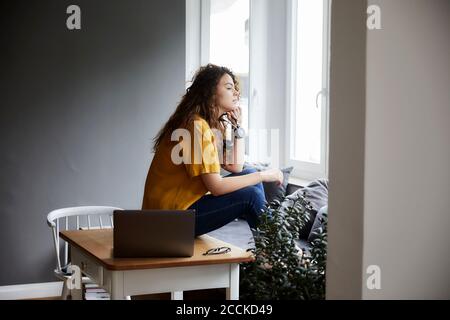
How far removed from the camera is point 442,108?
1.70m

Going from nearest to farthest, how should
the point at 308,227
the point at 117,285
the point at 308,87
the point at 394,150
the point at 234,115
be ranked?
1. the point at 394,150
2. the point at 117,285
3. the point at 234,115
4. the point at 308,227
5. the point at 308,87

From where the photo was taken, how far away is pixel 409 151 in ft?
5.51

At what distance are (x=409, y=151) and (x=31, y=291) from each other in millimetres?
3295

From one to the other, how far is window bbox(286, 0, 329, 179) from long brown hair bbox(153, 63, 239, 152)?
131 cm

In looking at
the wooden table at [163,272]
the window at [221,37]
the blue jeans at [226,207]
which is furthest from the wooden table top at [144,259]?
the window at [221,37]

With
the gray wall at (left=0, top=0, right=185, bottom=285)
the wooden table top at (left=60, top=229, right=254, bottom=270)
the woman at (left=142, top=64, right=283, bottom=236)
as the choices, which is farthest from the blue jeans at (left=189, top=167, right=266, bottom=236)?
the gray wall at (left=0, top=0, right=185, bottom=285)

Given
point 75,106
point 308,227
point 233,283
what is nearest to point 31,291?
point 75,106

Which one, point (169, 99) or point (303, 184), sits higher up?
point (169, 99)

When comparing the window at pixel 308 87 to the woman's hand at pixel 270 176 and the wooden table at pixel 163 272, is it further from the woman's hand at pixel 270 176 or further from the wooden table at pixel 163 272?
the wooden table at pixel 163 272

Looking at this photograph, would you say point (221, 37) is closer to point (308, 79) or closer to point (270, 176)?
point (308, 79)

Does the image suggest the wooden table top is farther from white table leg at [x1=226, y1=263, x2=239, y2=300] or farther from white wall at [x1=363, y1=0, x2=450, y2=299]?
white wall at [x1=363, y1=0, x2=450, y2=299]
